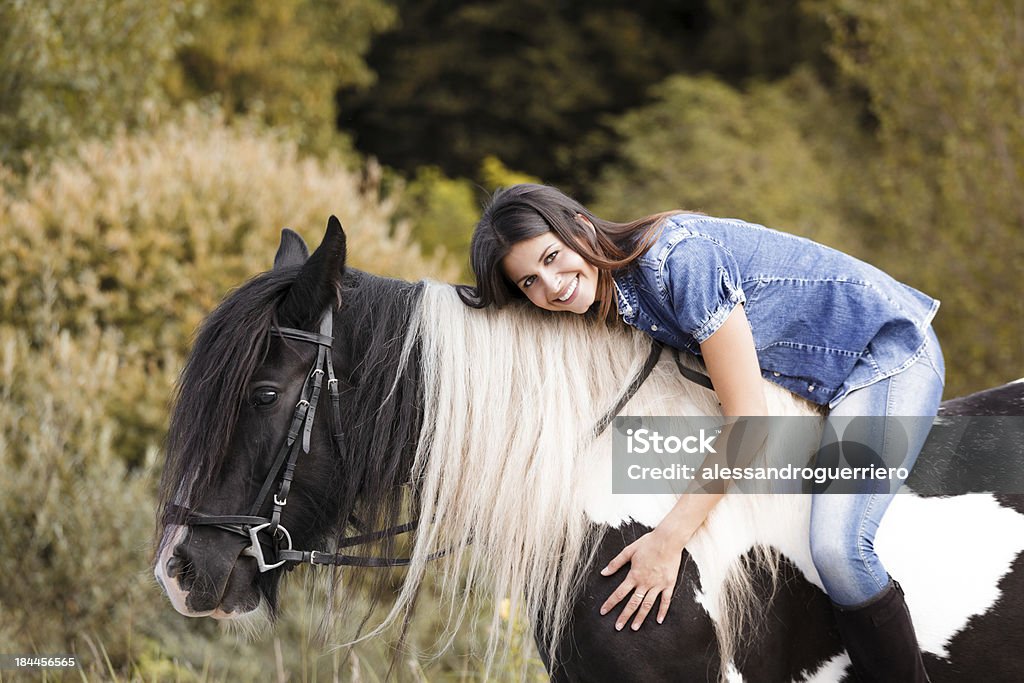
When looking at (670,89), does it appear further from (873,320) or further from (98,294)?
(873,320)

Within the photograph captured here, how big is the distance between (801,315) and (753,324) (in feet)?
0.40

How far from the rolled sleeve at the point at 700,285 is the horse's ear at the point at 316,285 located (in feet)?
2.50

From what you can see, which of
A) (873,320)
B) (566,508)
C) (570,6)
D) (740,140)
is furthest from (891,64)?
(570,6)

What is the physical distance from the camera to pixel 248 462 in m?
2.12

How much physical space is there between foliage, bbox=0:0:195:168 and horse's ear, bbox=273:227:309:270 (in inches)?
147

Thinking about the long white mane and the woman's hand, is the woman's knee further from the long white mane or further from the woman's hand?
the woman's hand

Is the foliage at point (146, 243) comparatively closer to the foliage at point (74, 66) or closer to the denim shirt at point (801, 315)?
the foliage at point (74, 66)

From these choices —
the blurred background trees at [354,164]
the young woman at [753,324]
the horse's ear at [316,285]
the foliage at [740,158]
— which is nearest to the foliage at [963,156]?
the blurred background trees at [354,164]

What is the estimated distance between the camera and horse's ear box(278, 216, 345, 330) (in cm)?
210

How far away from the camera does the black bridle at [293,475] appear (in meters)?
2.10

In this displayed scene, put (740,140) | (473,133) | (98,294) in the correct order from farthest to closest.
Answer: (473,133)
(740,140)
(98,294)

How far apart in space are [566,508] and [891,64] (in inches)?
277

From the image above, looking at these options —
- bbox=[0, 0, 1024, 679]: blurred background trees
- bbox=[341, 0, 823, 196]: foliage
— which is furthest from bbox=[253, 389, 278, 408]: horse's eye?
bbox=[341, 0, 823, 196]: foliage

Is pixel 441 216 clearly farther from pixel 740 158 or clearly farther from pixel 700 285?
pixel 700 285
